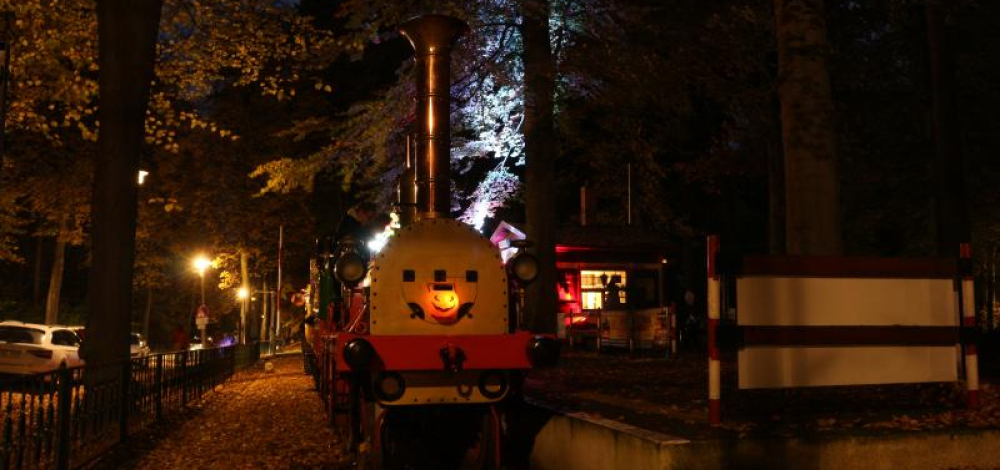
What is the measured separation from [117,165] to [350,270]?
6300mm

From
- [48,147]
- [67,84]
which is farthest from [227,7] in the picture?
[48,147]

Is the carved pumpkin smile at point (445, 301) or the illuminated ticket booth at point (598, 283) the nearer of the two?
the carved pumpkin smile at point (445, 301)

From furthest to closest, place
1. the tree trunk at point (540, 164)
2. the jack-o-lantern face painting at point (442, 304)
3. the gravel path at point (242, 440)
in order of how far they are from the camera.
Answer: the tree trunk at point (540, 164) < the gravel path at point (242, 440) < the jack-o-lantern face painting at point (442, 304)

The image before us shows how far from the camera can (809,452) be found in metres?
6.58

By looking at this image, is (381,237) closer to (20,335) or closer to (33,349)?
(33,349)

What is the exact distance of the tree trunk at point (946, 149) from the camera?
1526cm

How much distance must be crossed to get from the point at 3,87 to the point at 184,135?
32.2 metres

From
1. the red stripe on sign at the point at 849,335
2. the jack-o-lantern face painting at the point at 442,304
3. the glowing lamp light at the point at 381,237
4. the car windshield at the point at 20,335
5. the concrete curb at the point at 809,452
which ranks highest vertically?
the glowing lamp light at the point at 381,237

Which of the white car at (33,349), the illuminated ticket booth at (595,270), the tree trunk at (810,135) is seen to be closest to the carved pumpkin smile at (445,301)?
the tree trunk at (810,135)

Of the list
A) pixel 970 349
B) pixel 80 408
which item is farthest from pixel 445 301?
pixel 970 349

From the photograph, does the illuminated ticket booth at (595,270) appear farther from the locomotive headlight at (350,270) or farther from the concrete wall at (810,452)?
the concrete wall at (810,452)

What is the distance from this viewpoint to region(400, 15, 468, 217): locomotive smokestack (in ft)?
31.4

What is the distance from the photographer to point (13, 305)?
4306cm

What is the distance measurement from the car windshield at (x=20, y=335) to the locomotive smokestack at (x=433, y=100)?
1668 cm
